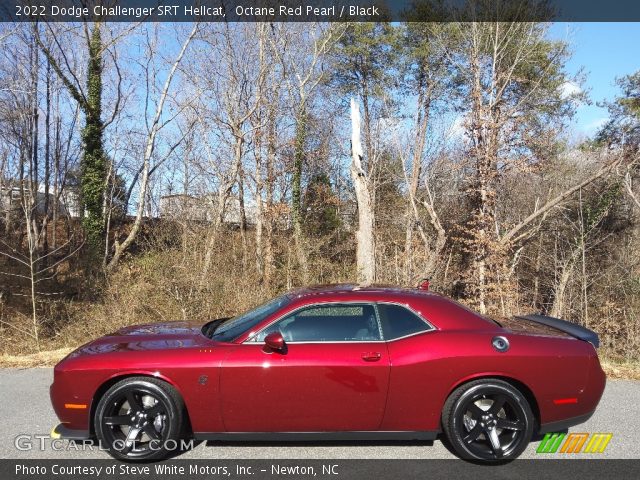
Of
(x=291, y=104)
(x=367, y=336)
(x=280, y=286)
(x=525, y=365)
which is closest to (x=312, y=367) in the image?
(x=367, y=336)

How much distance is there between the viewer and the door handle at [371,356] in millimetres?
3645

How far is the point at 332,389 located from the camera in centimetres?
361

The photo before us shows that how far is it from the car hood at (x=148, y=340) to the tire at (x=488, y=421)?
2.03 meters

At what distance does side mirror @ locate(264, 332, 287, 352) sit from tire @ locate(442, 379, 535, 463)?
1.37 m

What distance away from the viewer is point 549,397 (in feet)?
12.2

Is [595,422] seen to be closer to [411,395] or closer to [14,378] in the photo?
[411,395]

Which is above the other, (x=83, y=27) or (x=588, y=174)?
(x=83, y=27)

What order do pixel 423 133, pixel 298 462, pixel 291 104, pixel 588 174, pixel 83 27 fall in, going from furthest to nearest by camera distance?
1. pixel 423 133
2. pixel 291 104
3. pixel 83 27
4. pixel 588 174
5. pixel 298 462

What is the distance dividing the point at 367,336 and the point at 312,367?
53cm

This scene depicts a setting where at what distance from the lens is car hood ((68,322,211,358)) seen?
3.89m

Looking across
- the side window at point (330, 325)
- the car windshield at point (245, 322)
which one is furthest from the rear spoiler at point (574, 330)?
the car windshield at point (245, 322)

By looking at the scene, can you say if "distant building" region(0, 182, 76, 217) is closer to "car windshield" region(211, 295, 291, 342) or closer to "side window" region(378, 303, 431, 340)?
"car windshield" region(211, 295, 291, 342)

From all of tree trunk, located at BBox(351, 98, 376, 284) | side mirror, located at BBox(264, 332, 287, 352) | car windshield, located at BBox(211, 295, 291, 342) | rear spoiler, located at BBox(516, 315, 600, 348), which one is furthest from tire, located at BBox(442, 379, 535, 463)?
tree trunk, located at BBox(351, 98, 376, 284)
